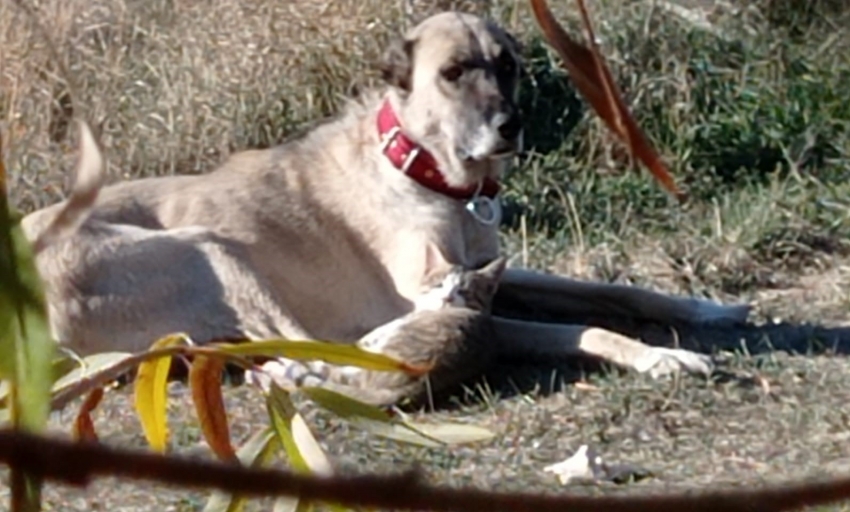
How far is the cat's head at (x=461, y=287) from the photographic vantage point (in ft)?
17.7

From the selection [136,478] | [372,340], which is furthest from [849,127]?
[136,478]

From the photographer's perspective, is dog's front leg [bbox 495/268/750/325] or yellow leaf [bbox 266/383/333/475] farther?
dog's front leg [bbox 495/268/750/325]

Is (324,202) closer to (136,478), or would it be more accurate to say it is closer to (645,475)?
(645,475)

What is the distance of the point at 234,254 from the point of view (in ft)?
18.4

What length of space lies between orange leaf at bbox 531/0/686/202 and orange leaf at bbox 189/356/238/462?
585 millimetres

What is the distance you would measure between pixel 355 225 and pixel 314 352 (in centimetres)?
469

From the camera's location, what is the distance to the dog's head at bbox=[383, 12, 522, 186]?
5715 mm

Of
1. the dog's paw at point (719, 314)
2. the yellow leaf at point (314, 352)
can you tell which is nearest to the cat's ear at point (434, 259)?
the dog's paw at point (719, 314)

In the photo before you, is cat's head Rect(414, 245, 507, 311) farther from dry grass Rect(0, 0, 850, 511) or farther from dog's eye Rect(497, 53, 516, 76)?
dog's eye Rect(497, 53, 516, 76)

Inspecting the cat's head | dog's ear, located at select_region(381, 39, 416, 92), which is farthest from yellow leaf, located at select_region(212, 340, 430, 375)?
dog's ear, located at select_region(381, 39, 416, 92)

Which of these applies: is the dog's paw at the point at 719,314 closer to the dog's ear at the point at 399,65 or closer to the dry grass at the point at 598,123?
the dry grass at the point at 598,123

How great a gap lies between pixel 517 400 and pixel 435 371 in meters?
0.28

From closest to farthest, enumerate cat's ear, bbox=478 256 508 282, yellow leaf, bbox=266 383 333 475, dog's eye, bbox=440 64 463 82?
yellow leaf, bbox=266 383 333 475 → cat's ear, bbox=478 256 508 282 → dog's eye, bbox=440 64 463 82

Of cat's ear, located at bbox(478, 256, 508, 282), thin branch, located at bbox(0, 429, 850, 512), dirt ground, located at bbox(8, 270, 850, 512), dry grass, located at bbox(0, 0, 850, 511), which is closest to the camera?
thin branch, located at bbox(0, 429, 850, 512)
